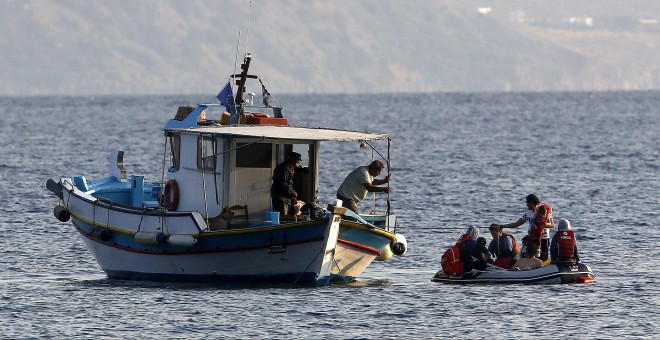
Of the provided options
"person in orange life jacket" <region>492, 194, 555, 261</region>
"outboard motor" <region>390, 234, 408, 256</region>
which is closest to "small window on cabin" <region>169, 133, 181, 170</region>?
"outboard motor" <region>390, 234, 408, 256</region>

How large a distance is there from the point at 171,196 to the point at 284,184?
3643mm

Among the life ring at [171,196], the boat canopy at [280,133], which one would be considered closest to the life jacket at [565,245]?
the boat canopy at [280,133]

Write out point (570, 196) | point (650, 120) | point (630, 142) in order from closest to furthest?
point (570, 196)
point (630, 142)
point (650, 120)

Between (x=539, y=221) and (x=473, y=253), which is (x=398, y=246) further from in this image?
(x=539, y=221)

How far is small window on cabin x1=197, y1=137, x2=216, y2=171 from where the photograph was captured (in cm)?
3172

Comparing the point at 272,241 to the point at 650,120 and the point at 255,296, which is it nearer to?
the point at 255,296

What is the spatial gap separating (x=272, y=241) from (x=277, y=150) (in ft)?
9.18

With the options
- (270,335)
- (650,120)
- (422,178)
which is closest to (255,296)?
(270,335)

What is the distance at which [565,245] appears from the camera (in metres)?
31.7

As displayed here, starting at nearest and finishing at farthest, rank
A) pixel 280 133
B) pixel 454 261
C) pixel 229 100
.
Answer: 1. pixel 280 133
2. pixel 454 261
3. pixel 229 100

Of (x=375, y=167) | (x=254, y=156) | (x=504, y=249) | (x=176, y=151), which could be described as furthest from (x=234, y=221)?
(x=504, y=249)

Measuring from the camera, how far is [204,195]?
1231 inches

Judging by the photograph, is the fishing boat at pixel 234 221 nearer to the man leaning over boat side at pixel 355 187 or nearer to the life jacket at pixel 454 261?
the man leaning over boat side at pixel 355 187

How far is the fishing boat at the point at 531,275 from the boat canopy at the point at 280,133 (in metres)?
3.82
